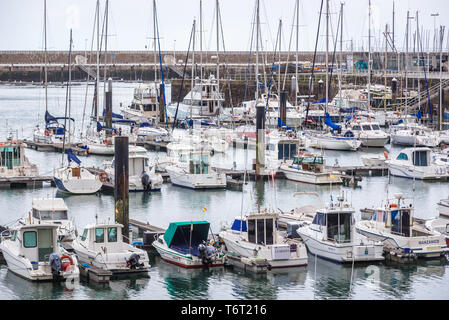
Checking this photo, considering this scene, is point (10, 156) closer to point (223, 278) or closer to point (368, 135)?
point (223, 278)

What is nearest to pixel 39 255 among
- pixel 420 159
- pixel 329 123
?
pixel 420 159

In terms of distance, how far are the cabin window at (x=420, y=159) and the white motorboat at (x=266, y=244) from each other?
1779 centimetres

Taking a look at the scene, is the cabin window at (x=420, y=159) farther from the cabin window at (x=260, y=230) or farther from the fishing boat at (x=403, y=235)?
the cabin window at (x=260, y=230)

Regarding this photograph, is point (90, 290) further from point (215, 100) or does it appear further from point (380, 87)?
point (380, 87)

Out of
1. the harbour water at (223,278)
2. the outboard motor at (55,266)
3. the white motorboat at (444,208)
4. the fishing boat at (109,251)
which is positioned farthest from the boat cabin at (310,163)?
the outboard motor at (55,266)

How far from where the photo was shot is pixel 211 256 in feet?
81.7

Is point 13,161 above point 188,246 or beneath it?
above

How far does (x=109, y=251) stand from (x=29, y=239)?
6.88 ft

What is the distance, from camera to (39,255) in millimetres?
24172

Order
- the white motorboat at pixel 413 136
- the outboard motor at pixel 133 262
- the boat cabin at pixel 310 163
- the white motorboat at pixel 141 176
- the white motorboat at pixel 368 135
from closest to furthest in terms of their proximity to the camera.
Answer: the outboard motor at pixel 133 262 → the white motorboat at pixel 141 176 → the boat cabin at pixel 310 163 → the white motorboat at pixel 413 136 → the white motorboat at pixel 368 135

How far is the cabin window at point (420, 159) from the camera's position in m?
41.9
